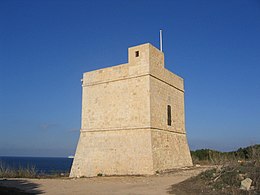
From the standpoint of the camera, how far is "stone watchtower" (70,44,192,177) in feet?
45.7

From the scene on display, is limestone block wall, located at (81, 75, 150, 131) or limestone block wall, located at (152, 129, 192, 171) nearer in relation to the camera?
limestone block wall, located at (152, 129, 192, 171)

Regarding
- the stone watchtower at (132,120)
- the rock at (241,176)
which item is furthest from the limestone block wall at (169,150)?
the rock at (241,176)

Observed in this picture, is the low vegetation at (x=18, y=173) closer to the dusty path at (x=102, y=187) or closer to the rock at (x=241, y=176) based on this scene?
the dusty path at (x=102, y=187)

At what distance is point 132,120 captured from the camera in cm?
1460

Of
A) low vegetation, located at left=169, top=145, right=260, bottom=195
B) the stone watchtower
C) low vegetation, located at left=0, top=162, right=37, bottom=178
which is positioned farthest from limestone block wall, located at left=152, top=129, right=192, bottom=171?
low vegetation, located at left=0, top=162, right=37, bottom=178

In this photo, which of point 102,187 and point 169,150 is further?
point 169,150

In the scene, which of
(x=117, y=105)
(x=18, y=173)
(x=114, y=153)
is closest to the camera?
(x=114, y=153)

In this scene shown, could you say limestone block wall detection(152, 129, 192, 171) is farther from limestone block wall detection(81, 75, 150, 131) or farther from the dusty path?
the dusty path

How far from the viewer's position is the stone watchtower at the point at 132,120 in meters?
13.9

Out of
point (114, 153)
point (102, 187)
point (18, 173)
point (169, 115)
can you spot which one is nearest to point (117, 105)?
point (114, 153)

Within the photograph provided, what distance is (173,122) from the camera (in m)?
16.7

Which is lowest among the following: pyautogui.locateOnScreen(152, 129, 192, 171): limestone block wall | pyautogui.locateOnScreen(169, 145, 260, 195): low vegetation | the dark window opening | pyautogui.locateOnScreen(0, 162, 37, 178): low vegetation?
pyautogui.locateOnScreen(0, 162, 37, 178): low vegetation

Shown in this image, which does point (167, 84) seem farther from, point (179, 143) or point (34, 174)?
point (34, 174)

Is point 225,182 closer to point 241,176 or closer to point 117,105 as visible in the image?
point 241,176
